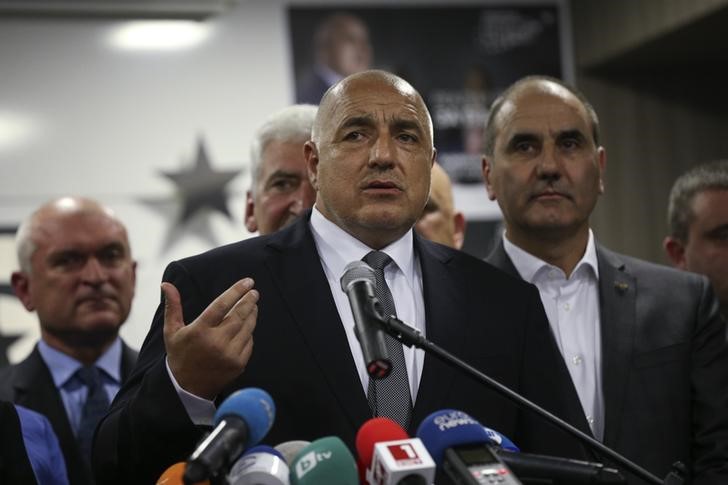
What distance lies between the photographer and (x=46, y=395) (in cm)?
362

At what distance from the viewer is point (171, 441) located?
208 centimetres

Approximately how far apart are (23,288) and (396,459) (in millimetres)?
2720

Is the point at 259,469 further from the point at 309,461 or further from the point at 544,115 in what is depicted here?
the point at 544,115

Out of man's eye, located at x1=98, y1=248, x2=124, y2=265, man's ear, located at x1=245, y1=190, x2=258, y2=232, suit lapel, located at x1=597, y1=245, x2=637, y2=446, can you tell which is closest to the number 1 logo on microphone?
suit lapel, located at x1=597, y1=245, x2=637, y2=446

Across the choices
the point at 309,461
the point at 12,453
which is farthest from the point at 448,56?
the point at 309,461

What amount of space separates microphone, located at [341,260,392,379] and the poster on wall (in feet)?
15.0

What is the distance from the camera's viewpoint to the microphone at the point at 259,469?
5.12 ft

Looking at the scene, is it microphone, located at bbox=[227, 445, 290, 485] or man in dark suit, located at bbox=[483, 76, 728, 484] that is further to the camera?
man in dark suit, located at bbox=[483, 76, 728, 484]

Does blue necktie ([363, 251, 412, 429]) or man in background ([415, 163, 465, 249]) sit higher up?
man in background ([415, 163, 465, 249])

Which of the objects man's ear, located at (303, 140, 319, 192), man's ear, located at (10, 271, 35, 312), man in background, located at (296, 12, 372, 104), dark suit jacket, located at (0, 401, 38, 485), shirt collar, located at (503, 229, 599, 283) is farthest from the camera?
man in background, located at (296, 12, 372, 104)

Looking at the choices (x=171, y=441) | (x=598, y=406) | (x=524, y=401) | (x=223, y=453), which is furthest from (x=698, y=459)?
(x=223, y=453)

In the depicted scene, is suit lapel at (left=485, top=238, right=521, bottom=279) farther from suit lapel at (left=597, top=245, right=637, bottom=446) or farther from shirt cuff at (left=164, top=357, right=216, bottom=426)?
shirt cuff at (left=164, top=357, right=216, bottom=426)

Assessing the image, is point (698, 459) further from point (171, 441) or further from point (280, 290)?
point (171, 441)

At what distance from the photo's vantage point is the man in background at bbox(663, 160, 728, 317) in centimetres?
358
